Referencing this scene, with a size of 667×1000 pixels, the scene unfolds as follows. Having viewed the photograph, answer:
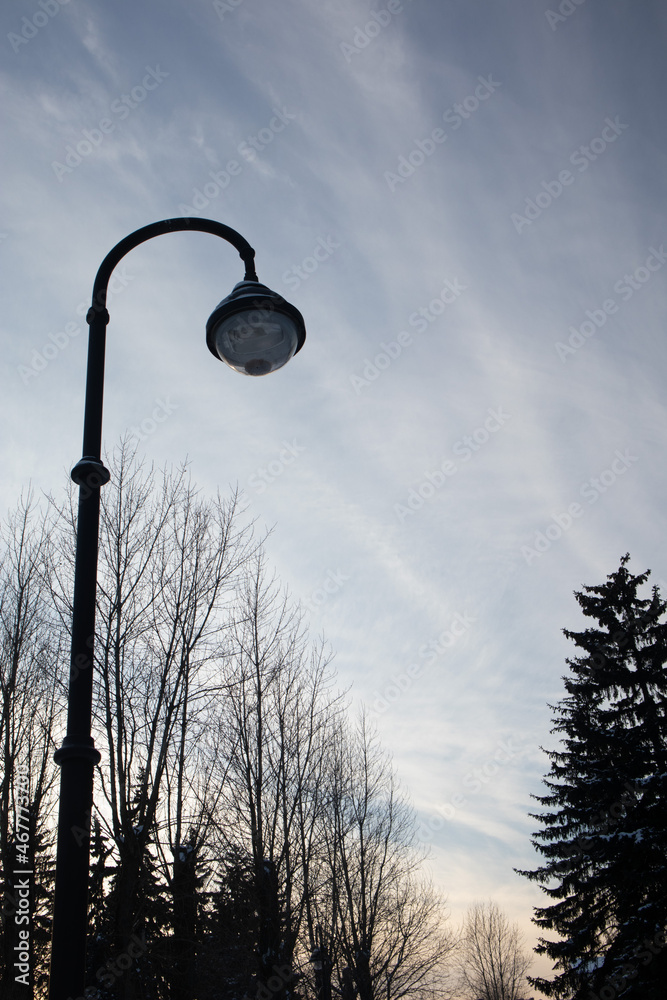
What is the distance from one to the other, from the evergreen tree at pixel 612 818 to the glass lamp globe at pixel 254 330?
16628mm

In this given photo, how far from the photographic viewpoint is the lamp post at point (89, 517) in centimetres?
255

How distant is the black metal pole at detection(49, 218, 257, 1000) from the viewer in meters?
2.51

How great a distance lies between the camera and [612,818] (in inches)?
685

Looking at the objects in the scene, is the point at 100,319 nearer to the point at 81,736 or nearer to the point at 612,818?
the point at 81,736

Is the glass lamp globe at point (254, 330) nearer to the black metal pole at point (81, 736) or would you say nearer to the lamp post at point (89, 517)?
the lamp post at point (89, 517)

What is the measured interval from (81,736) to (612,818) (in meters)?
17.9

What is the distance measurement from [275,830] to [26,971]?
20.2 feet

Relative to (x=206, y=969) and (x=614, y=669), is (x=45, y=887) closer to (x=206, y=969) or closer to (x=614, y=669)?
(x=206, y=969)

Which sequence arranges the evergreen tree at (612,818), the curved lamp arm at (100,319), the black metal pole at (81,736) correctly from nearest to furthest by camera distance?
the black metal pole at (81,736)
the curved lamp arm at (100,319)
the evergreen tree at (612,818)

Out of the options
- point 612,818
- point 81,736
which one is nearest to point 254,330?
point 81,736

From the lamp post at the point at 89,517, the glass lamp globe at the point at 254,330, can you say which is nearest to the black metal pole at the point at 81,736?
the lamp post at the point at 89,517

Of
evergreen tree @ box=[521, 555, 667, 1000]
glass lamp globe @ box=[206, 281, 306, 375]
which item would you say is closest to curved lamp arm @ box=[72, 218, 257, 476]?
glass lamp globe @ box=[206, 281, 306, 375]

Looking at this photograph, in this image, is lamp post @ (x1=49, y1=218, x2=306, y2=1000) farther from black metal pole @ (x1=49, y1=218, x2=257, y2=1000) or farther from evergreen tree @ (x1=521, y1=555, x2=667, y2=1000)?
evergreen tree @ (x1=521, y1=555, x2=667, y2=1000)

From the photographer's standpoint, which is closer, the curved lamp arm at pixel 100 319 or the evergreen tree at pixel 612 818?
the curved lamp arm at pixel 100 319
